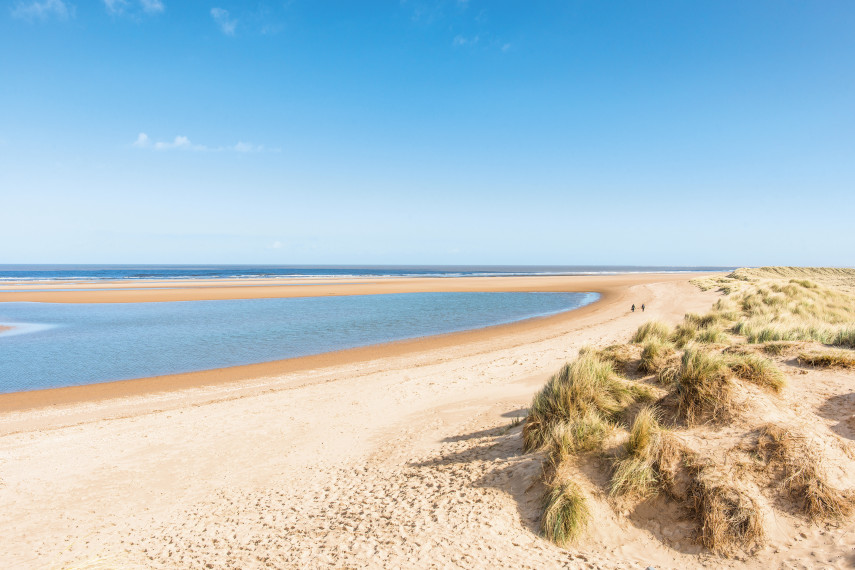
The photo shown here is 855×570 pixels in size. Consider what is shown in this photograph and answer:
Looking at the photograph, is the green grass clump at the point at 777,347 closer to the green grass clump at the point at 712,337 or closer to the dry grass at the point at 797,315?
the dry grass at the point at 797,315

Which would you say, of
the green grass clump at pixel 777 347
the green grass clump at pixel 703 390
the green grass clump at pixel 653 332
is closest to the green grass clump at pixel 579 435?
the green grass clump at pixel 703 390

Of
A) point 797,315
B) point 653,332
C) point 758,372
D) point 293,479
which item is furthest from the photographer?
point 797,315

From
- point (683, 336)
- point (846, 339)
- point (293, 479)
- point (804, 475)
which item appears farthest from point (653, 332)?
point (293, 479)

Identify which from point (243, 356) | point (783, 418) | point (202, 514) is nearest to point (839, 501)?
point (783, 418)

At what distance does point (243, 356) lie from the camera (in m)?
15.8

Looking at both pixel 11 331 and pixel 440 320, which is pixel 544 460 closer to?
pixel 440 320

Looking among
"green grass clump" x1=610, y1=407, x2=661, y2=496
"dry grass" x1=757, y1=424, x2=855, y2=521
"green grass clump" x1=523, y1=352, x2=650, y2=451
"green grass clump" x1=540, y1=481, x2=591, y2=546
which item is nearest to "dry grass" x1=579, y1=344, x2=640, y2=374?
"green grass clump" x1=523, y1=352, x2=650, y2=451

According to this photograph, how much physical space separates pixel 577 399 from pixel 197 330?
66.2 feet

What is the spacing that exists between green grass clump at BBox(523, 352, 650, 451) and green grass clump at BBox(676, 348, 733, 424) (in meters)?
0.69

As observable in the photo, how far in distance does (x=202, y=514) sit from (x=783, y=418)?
719 centimetres

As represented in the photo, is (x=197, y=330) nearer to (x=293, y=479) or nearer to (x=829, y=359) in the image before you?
(x=293, y=479)

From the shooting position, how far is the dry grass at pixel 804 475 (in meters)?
4.17

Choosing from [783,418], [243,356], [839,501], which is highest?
[783,418]

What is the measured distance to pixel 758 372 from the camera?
6.05 m
